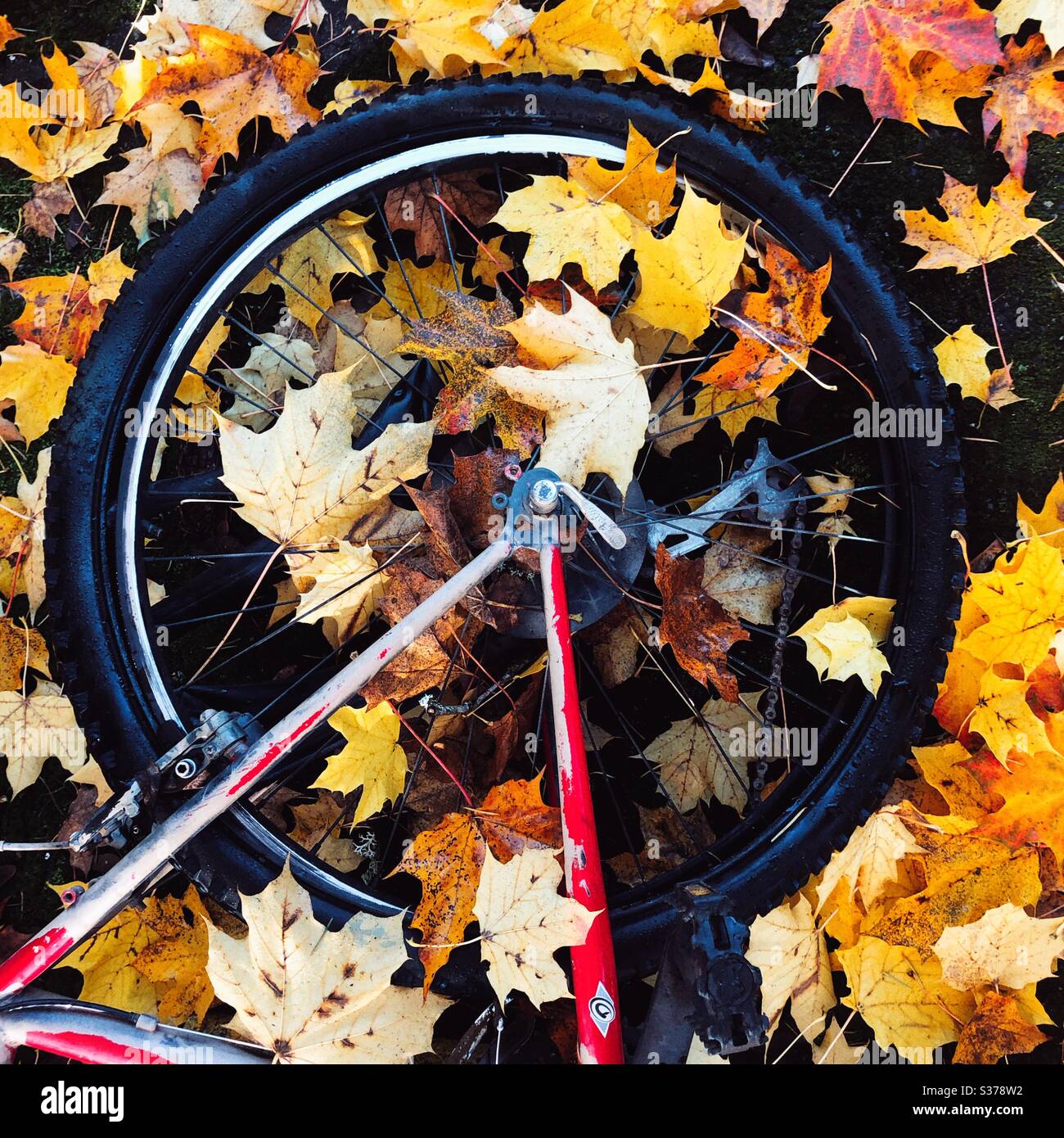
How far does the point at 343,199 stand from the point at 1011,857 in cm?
197

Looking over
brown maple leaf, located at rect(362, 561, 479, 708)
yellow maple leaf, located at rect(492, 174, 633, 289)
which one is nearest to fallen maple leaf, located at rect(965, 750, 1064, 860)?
brown maple leaf, located at rect(362, 561, 479, 708)

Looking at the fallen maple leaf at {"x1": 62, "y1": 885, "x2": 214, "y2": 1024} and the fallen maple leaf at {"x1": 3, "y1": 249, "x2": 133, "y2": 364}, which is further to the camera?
the fallen maple leaf at {"x1": 3, "y1": 249, "x2": 133, "y2": 364}

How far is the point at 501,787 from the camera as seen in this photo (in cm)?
188

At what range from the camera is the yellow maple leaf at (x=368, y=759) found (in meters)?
1.85

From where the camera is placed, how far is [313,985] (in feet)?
5.29

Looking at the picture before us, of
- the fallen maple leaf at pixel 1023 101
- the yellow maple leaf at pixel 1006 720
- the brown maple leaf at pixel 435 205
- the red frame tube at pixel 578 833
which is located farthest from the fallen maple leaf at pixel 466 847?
the fallen maple leaf at pixel 1023 101

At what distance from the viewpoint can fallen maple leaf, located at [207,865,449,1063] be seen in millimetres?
1570

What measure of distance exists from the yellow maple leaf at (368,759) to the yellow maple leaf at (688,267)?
102 cm

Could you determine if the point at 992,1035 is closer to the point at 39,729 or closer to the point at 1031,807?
the point at 1031,807

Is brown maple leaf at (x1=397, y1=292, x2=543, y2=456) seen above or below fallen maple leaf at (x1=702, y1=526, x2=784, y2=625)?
above

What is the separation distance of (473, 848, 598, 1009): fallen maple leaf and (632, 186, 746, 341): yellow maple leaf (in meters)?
1.11

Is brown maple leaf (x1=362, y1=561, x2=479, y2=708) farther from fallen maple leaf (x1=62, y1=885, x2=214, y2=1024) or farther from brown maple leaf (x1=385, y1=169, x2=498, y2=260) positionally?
brown maple leaf (x1=385, y1=169, x2=498, y2=260)

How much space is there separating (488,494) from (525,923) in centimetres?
85
